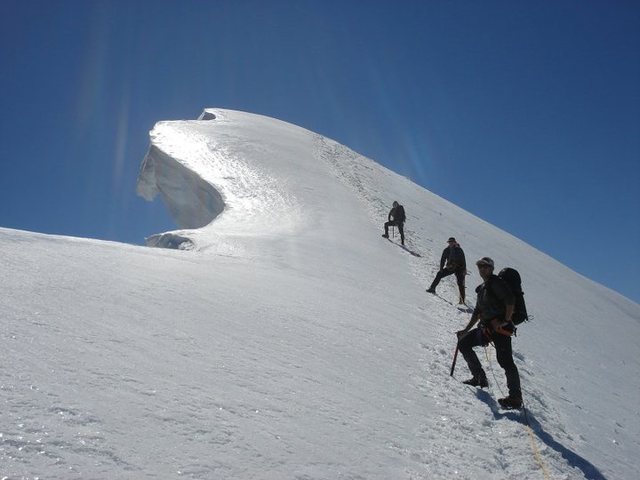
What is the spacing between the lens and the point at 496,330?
→ 5504mm

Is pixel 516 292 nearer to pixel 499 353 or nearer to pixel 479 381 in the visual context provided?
pixel 499 353

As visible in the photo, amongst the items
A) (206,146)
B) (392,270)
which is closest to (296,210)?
(392,270)

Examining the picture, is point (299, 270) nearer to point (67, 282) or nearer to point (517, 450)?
point (67, 282)

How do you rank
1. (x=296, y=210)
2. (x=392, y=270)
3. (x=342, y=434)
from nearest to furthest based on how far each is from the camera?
(x=342, y=434) < (x=392, y=270) < (x=296, y=210)

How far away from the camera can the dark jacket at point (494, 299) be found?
5387mm

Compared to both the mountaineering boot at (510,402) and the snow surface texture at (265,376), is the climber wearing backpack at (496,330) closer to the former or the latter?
the mountaineering boot at (510,402)

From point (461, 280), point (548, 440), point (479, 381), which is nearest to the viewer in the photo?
point (548, 440)

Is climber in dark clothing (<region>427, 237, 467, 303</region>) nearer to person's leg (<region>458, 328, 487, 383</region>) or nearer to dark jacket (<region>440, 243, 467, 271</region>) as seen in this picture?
dark jacket (<region>440, 243, 467, 271</region>)

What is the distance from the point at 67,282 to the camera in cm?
543

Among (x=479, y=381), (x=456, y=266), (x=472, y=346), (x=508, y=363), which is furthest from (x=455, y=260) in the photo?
(x=508, y=363)

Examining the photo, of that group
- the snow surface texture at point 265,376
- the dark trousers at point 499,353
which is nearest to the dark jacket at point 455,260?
the snow surface texture at point 265,376

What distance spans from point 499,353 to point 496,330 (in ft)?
0.80

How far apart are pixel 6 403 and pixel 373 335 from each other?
15.4 ft

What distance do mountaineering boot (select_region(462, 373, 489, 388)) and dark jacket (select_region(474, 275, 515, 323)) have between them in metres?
0.65
